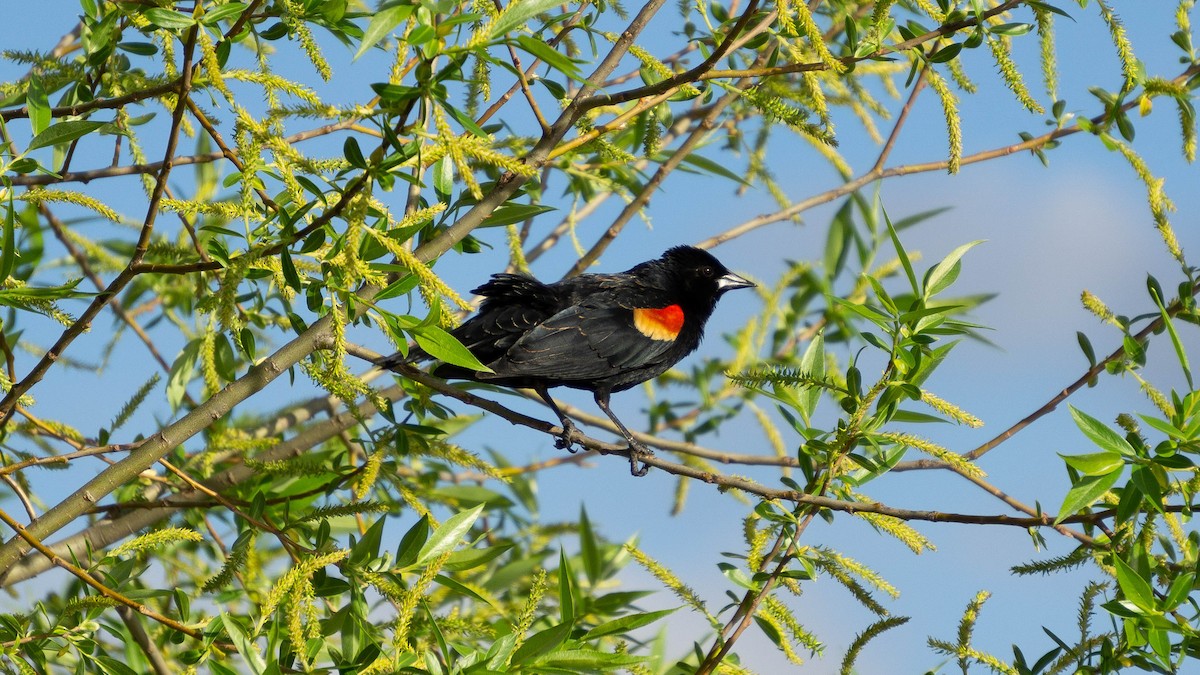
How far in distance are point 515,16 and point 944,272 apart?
117cm

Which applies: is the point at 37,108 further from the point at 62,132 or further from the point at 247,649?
the point at 247,649

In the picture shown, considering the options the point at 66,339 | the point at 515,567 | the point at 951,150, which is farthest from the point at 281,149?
the point at 515,567

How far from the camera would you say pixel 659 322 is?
15.0ft

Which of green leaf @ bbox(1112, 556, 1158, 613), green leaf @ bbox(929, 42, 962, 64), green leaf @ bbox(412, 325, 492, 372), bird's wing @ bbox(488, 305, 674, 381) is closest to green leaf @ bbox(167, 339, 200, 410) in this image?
bird's wing @ bbox(488, 305, 674, 381)

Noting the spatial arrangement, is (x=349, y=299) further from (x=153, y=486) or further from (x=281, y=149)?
(x=153, y=486)

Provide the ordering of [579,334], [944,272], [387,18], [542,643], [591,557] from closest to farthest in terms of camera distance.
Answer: [387,18] → [542,643] → [944,272] → [591,557] → [579,334]

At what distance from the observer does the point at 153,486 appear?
12.7ft

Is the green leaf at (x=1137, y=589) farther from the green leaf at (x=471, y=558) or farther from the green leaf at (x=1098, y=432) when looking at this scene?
the green leaf at (x=471, y=558)

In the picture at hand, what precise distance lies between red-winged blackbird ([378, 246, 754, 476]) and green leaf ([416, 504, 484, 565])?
909mm

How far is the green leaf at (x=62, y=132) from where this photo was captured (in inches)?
95.8

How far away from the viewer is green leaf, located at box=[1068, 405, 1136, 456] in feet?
7.64

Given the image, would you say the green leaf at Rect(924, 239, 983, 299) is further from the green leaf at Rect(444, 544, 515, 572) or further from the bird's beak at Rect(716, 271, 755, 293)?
the bird's beak at Rect(716, 271, 755, 293)

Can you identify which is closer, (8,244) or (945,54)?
(8,244)

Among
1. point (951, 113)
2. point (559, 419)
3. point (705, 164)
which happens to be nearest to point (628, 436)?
point (559, 419)
